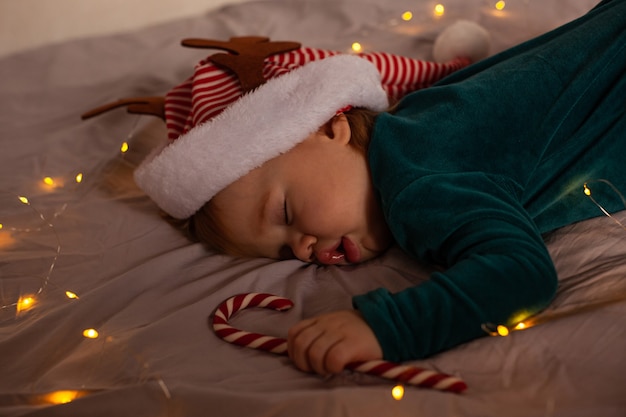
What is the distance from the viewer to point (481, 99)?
3.77 feet

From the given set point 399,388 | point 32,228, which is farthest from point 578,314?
point 32,228

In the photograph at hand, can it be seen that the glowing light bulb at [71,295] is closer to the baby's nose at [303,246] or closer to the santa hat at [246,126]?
the santa hat at [246,126]

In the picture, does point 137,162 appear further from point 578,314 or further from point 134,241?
point 578,314

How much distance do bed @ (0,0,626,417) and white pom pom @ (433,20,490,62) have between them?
7 cm

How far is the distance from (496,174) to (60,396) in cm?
72

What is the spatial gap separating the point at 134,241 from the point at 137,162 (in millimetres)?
316

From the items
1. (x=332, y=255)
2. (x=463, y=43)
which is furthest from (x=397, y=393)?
(x=463, y=43)

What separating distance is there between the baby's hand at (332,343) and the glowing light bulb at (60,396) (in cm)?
29

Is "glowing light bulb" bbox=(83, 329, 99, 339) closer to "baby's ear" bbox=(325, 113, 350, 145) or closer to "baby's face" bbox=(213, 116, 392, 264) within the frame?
"baby's face" bbox=(213, 116, 392, 264)

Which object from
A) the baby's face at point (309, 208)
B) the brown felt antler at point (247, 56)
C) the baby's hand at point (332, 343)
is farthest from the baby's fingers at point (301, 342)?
the brown felt antler at point (247, 56)

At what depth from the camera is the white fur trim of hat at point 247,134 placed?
3.63 feet

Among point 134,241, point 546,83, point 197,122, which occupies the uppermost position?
point 546,83

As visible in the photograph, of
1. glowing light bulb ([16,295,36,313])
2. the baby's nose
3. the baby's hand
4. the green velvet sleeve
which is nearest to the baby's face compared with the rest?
the baby's nose

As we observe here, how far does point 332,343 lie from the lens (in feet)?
2.77
